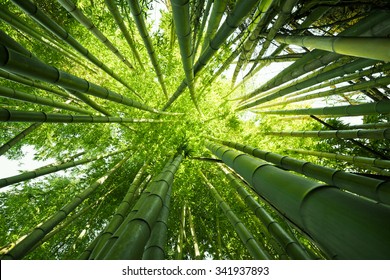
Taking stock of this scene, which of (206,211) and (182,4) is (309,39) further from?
(206,211)

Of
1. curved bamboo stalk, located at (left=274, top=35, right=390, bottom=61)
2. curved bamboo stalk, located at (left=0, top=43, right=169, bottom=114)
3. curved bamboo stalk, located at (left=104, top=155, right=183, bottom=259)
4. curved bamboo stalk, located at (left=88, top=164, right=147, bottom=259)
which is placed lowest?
curved bamboo stalk, located at (left=88, top=164, right=147, bottom=259)

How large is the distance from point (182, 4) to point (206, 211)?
15.9 feet

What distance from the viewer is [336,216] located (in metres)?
0.84

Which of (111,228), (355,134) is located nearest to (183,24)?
(111,228)

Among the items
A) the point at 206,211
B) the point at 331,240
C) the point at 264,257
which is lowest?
the point at 206,211

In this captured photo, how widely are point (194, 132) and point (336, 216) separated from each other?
13.3ft

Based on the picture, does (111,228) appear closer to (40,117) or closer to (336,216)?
(40,117)

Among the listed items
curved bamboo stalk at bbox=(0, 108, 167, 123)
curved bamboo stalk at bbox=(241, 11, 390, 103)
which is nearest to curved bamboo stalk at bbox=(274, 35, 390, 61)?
curved bamboo stalk at bbox=(241, 11, 390, 103)

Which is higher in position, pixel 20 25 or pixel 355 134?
pixel 20 25

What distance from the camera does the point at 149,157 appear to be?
4785 millimetres

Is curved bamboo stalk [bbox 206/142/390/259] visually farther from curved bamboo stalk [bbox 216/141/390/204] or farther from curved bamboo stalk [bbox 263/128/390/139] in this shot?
curved bamboo stalk [bbox 263/128/390/139]

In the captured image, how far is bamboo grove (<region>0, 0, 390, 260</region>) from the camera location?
1436 millimetres
